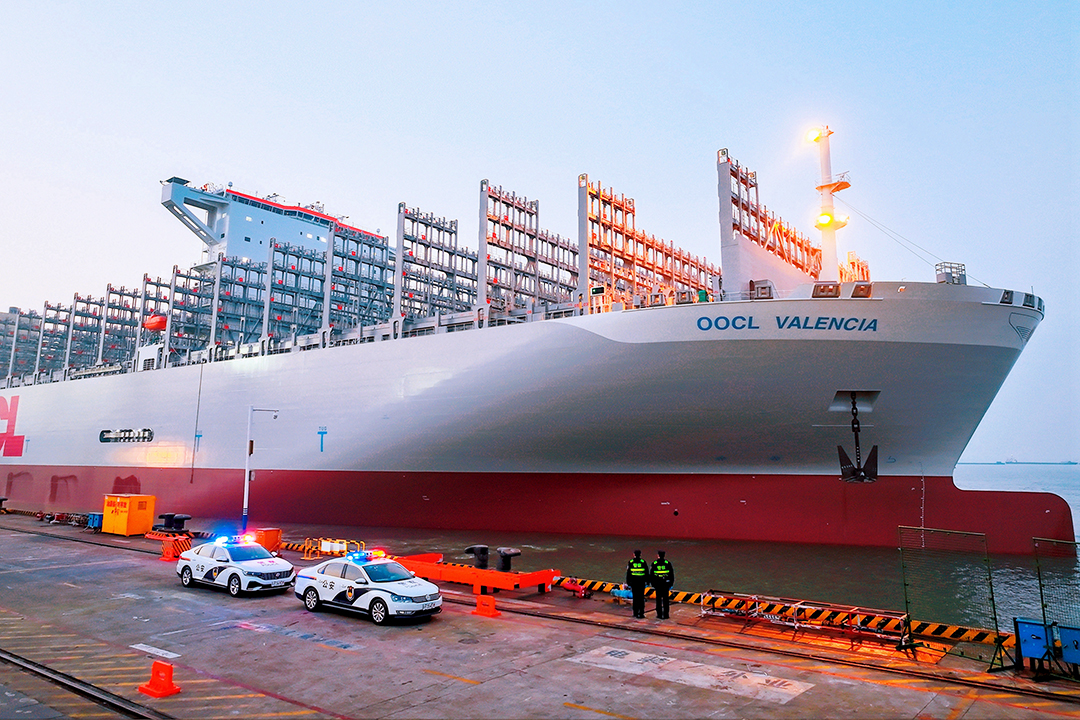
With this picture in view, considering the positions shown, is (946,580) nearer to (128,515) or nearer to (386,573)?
(386,573)

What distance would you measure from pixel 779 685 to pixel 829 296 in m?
13.2

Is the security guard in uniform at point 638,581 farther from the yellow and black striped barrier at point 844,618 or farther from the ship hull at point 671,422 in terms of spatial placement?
the ship hull at point 671,422

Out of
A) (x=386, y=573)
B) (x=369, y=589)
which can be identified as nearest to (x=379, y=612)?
(x=369, y=589)

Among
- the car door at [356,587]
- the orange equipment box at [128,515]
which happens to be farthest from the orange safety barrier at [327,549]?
the orange equipment box at [128,515]

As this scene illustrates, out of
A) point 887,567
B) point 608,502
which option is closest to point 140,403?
point 608,502

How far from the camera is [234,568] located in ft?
48.4

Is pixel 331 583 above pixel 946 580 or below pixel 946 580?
above

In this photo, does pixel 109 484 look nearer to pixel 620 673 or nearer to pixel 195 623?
pixel 195 623

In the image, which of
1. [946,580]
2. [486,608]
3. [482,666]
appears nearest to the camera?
[482,666]

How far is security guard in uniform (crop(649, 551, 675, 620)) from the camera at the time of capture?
12164 millimetres

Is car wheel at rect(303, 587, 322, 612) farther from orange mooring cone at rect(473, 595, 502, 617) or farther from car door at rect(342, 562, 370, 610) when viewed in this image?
orange mooring cone at rect(473, 595, 502, 617)

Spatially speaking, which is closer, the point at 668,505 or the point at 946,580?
the point at 946,580

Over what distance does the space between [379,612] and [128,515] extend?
18.7 metres

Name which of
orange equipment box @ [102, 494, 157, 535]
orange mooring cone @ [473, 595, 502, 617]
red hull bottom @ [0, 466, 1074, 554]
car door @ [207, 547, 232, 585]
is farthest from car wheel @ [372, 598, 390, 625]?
orange equipment box @ [102, 494, 157, 535]
